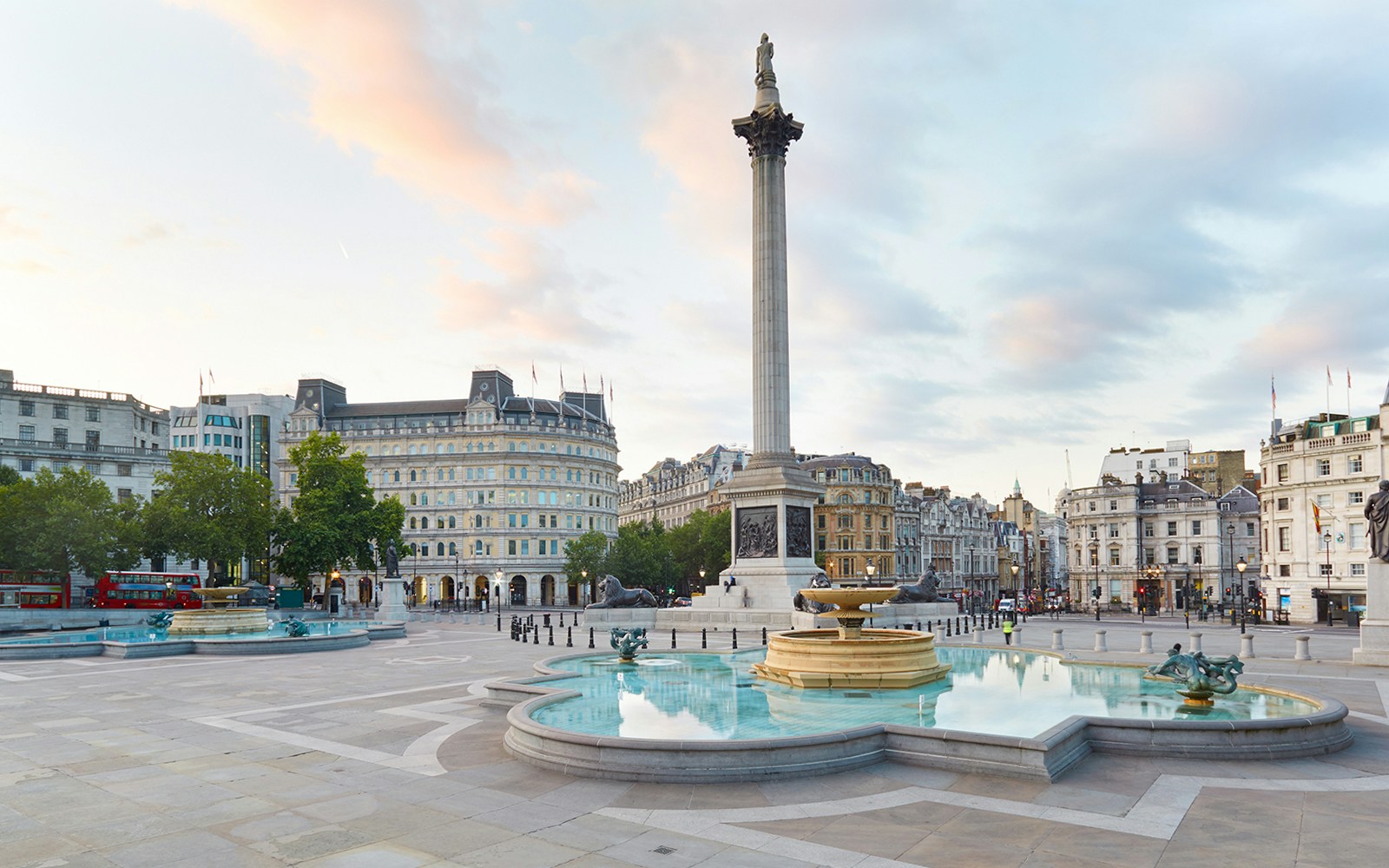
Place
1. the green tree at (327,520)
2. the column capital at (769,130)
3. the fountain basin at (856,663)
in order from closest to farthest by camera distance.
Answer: the fountain basin at (856,663) → the column capital at (769,130) → the green tree at (327,520)

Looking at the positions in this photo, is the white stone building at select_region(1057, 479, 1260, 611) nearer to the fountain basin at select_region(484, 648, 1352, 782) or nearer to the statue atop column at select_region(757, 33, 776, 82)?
the statue atop column at select_region(757, 33, 776, 82)

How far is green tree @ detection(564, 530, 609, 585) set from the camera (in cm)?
8919

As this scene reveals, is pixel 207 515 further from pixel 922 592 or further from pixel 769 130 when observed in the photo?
pixel 922 592

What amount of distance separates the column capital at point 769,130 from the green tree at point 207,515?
47.1 m

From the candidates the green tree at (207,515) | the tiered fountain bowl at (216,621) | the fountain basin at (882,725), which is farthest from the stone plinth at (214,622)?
the green tree at (207,515)

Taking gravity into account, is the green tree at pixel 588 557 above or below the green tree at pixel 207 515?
below

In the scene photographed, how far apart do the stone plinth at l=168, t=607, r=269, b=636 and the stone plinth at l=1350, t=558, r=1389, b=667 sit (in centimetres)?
4154

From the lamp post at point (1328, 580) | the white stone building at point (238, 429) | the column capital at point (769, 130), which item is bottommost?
the lamp post at point (1328, 580)

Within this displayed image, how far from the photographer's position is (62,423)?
3305 inches

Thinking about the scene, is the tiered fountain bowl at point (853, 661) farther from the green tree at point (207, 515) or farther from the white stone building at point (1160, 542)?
the white stone building at point (1160, 542)

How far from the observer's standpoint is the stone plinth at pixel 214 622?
37.2m

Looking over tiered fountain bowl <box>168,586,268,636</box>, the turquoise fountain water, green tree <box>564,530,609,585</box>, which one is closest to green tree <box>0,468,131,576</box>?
tiered fountain bowl <box>168,586,268,636</box>

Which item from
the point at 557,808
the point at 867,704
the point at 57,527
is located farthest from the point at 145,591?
the point at 557,808

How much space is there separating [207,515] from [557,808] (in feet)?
222
